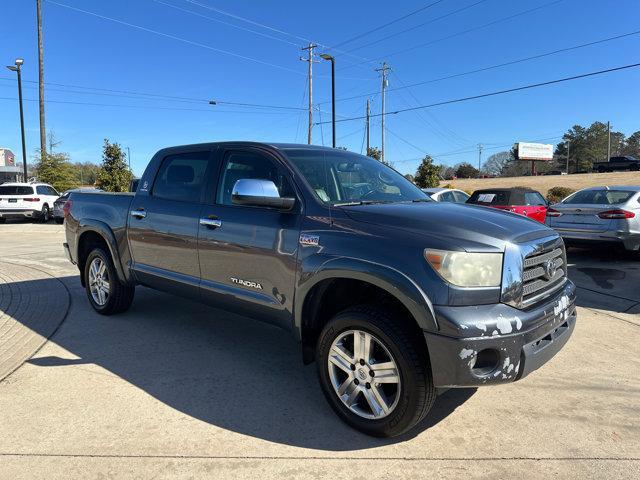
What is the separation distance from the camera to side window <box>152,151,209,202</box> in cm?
457

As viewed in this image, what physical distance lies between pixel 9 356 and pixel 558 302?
4.69 m

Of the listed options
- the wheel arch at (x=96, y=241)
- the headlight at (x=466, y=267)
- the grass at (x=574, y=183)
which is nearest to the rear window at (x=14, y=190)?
the wheel arch at (x=96, y=241)

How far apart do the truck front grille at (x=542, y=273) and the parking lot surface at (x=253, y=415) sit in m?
0.90

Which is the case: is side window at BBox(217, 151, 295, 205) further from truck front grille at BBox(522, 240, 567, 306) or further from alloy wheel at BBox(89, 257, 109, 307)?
alloy wheel at BBox(89, 257, 109, 307)

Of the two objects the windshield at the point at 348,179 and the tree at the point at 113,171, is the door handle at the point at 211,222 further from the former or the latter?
the tree at the point at 113,171

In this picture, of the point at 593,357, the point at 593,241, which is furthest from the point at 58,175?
the point at 593,357

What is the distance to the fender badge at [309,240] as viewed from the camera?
3.36m

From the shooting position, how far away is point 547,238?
3332 mm

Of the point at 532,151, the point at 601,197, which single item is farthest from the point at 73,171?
the point at 532,151

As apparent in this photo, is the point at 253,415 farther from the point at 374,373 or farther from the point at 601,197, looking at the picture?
the point at 601,197

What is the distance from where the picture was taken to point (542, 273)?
322 centimetres

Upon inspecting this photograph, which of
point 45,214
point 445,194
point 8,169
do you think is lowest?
point 45,214

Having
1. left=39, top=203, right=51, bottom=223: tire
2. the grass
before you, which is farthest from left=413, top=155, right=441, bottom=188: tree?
left=39, top=203, right=51, bottom=223: tire

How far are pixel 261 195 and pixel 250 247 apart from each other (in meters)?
0.49
